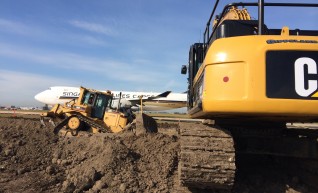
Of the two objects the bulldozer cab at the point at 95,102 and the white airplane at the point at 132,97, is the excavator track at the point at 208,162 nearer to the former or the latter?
the bulldozer cab at the point at 95,102

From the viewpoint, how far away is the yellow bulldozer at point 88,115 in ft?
51.0

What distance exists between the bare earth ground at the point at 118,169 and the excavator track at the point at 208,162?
78 cm

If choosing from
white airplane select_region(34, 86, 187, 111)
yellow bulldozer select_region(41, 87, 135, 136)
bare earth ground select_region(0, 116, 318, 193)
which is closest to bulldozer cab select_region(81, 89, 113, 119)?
yellow bulldozer select_region(41, 87, 135, 136)

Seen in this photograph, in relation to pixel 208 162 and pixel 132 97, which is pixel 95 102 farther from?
pixel 132 97

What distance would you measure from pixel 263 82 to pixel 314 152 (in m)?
2.14

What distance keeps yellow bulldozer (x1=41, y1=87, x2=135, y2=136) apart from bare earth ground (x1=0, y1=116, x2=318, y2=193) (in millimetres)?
6650

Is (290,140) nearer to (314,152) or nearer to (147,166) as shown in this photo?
(314,152)

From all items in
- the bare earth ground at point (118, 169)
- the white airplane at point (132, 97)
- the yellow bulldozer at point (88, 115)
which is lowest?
the bare earth ground at point (118, 169)

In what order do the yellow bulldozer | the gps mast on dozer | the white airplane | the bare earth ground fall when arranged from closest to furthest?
the gps mast on dozer, the bare earth ground, the yellow bulldozer, the white airplane

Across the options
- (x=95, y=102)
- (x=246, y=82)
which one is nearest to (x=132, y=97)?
(x=95, y=102)

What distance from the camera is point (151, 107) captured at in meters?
51.6

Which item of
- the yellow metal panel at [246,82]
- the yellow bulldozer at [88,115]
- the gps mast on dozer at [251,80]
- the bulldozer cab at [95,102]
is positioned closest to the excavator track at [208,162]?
the gps mast on dozer at [251,80]

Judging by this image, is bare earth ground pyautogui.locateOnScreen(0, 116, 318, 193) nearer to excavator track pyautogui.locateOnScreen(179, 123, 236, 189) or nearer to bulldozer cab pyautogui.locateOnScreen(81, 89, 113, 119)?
excavator track pyautogui.locateOnScreen(179, 123, 236, 189)

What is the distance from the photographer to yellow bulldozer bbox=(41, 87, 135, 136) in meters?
15.6
